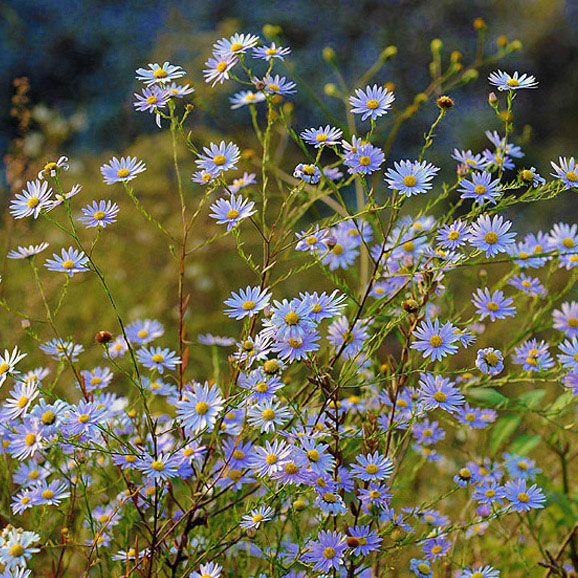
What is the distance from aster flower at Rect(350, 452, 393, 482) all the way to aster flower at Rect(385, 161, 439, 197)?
27 centimetres

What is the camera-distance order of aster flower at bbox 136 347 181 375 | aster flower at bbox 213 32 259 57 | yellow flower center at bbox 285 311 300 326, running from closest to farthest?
yellow flower center at bbox 285 311 300 326, aster flower at bbox 213 32 259 57, aster flower at bbox 136 347 181 375

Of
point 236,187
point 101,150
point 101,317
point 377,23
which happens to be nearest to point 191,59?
point 101,150

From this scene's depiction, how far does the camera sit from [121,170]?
691 mm

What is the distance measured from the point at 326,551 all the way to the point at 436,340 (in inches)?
8.8

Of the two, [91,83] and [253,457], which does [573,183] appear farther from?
[91,83]

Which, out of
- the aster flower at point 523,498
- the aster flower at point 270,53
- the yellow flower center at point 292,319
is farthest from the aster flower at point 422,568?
the aster flower at point 270,53

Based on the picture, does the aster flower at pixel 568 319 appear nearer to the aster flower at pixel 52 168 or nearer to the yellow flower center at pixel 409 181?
the yellow flower center at pixel 409 181

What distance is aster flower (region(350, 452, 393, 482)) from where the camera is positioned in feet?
2.23

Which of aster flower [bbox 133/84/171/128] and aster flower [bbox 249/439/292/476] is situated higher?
aster flower [bbox 133/84/171/128]

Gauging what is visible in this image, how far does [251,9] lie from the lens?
11.8 ft

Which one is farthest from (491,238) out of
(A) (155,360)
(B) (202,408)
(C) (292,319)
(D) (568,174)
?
(A) (155,360)

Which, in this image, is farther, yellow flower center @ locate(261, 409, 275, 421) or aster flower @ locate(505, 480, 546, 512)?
aster flower @ locate(505, 480, 546, 512)

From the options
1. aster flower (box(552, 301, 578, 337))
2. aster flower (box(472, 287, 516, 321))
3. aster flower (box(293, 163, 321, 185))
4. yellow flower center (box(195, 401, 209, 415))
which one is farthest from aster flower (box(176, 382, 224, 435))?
aster flower (box(552, 301, 578, 337))

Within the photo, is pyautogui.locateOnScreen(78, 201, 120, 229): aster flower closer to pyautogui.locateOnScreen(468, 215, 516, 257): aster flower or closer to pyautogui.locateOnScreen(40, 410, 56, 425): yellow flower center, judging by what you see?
pyautogui.locateOnScreen(40, 410, 56, 425): yellow flower center
